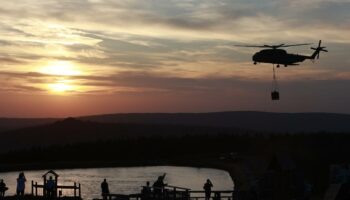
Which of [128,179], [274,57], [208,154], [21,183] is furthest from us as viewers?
[208,154]

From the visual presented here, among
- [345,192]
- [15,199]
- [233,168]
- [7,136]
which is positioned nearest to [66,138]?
[7,136]

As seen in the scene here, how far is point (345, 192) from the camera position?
54.4 feet

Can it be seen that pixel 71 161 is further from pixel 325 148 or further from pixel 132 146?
pixel 325 148

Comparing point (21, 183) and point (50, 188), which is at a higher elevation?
point (21, 183)

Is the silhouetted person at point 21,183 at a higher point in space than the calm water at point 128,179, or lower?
higher

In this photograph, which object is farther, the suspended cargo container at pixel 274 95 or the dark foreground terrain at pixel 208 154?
the dark foreground terrain at pixel 208 154

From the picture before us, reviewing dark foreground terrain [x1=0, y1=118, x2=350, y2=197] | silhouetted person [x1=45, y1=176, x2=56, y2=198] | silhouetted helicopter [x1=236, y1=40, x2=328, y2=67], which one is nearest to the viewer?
silhouetted person [x1=45, y1=176, x2=56, y2=198]

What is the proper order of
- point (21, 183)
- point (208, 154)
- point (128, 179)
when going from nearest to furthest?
point (21, 183) → point (128, 179) → point (208, 154)

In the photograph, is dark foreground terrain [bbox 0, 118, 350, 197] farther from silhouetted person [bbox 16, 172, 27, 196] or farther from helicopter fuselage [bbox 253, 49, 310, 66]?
silhouetted person [bbox 16, 172, 27, 196]

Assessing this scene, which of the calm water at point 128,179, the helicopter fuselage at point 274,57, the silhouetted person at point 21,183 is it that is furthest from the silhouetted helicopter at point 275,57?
the silhouetted person at point 21,183

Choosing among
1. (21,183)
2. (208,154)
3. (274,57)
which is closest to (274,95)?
(274,57)

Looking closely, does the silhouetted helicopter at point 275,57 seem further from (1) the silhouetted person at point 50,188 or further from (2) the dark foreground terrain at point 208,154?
(1) the silhouetted person at point 50,188

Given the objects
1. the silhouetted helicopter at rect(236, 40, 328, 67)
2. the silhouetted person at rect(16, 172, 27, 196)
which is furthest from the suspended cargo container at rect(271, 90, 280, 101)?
the silhouetted person at rect(16, 172, 27, 196)

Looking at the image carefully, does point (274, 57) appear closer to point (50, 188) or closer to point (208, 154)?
point (50, 188)
